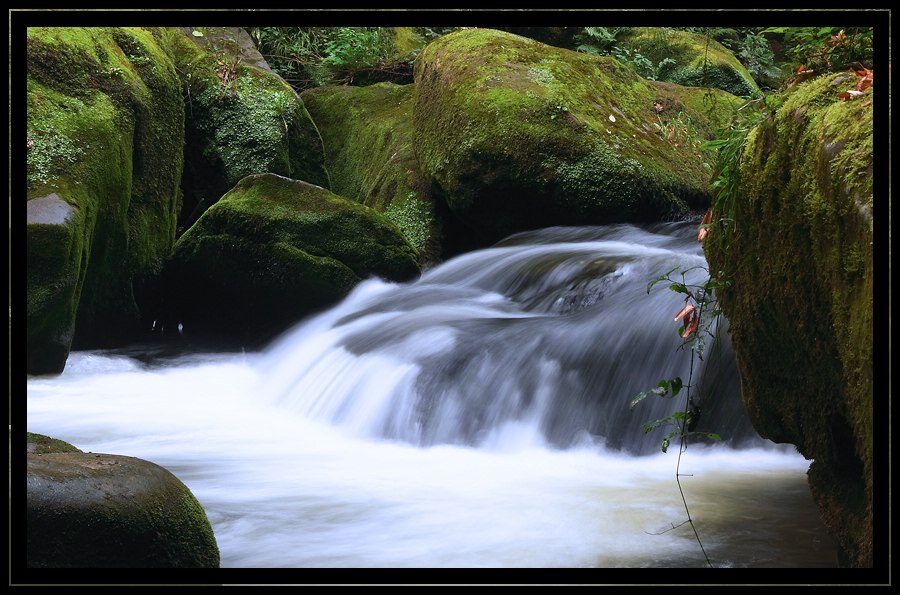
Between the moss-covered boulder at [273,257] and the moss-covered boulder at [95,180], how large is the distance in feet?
1.56

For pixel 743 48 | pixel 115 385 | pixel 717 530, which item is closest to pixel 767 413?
pixel 717 530

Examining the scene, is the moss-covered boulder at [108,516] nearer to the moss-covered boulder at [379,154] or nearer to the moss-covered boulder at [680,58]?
the moss-covered boulder at [379,154]

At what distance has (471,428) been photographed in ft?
15.9

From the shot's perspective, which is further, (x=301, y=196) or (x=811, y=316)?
(x=301, y=196)

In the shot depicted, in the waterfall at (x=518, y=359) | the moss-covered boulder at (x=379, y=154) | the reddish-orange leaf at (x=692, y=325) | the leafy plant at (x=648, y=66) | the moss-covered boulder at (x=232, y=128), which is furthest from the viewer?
the leafy plant at (x=648, y=66)

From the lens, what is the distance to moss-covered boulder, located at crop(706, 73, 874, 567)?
2.18 m

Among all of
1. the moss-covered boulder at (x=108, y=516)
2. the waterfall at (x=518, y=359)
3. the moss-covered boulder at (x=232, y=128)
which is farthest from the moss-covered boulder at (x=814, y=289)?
the moss-covered boulder at (x=232, y=128)

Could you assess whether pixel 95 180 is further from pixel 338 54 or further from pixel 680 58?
pixel 680 58

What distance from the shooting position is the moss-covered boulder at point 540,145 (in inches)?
320

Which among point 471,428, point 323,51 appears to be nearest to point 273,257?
point 471,428
